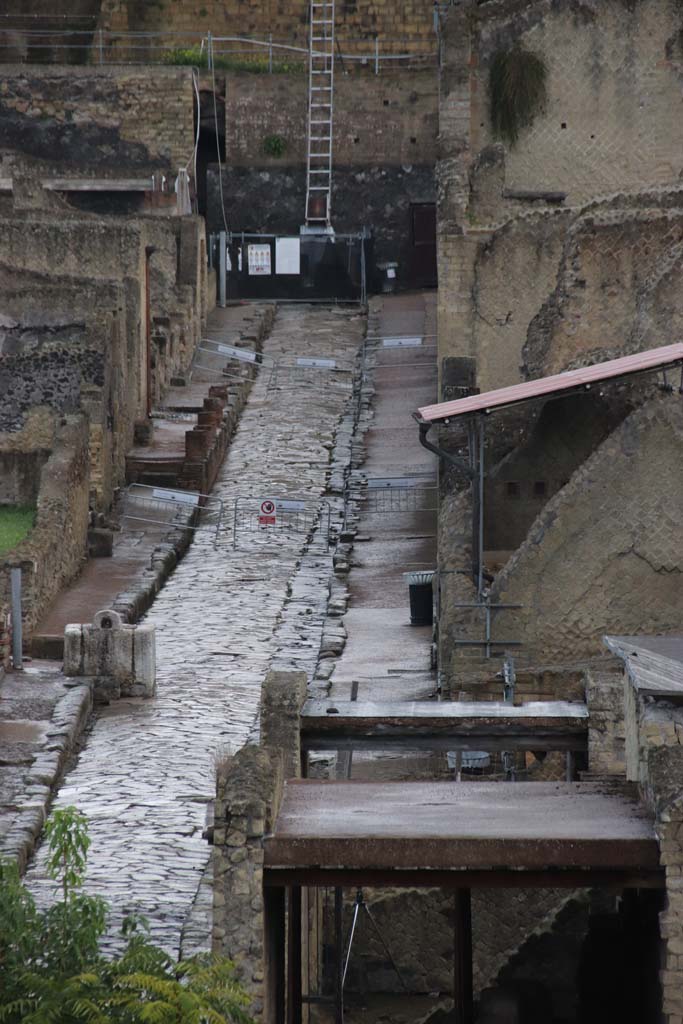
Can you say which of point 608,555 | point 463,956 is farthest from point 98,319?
point 463,956

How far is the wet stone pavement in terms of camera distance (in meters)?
15.0

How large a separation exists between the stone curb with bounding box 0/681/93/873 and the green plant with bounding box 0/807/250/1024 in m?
2.81

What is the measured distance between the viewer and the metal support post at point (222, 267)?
1633 inches

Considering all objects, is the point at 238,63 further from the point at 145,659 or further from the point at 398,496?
the point at 145,659

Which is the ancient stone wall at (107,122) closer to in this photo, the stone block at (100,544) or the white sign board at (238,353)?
the white sign board at (238,353)

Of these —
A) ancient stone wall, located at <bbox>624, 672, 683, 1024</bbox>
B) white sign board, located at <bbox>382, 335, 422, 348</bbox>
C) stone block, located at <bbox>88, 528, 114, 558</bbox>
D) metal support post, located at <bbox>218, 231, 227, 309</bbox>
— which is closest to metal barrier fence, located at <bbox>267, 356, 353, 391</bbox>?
white sign board, located at <bbox>382, 335, 422, 348</bbox>

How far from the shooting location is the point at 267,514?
2739 centimetres

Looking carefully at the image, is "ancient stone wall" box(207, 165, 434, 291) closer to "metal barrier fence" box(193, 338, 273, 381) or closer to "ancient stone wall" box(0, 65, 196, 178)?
"ancient stone wall" box(0, 65, 196, 178)

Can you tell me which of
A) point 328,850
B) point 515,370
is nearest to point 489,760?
point 328,850

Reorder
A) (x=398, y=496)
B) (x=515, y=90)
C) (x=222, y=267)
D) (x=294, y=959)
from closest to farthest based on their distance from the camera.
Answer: (x=294, y=959) → (x=515, y=90) → (x=398, y=496) → (x=222, y=267)

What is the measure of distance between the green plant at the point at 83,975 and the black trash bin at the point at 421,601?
32.9 ft

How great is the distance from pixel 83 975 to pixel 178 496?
57.6ft

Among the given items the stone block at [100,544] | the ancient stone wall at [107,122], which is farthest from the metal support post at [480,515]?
the ancient stone wall at [107,122]

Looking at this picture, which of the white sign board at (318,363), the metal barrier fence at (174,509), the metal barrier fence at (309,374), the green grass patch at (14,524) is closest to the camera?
the green grass patch at (14,524)
